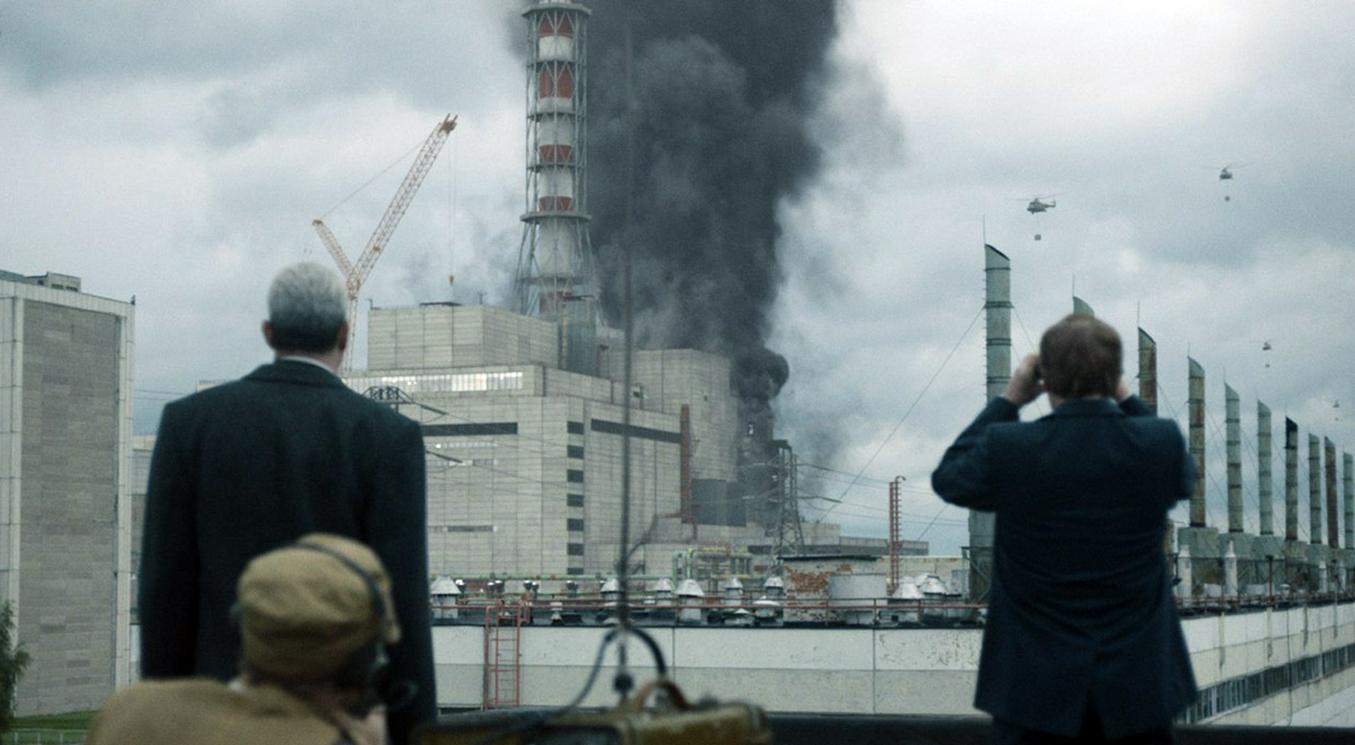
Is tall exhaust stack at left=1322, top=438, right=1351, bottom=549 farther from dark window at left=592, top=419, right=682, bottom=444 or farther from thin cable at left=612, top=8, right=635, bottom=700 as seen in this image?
thin cable at left=612, top=8, right=635, bottom=700

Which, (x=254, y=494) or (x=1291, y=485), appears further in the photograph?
(x=1291, y=485)

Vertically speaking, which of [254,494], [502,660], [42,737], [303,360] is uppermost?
[303,360]

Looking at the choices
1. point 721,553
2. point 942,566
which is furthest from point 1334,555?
point 721,553

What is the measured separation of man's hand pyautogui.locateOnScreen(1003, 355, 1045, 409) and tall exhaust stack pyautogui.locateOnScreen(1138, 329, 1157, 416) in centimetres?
6612

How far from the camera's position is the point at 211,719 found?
2.54 meters

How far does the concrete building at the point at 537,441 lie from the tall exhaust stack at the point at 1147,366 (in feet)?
160

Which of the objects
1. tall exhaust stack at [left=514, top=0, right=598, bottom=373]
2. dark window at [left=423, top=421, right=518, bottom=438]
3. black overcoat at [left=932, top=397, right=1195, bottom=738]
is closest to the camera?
black overcoat at [left=932, top=397, right=1195, bottom=738]

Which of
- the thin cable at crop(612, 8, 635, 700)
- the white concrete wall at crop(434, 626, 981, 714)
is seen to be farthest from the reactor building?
the thin cable at crop(612, 8, 635, 700)

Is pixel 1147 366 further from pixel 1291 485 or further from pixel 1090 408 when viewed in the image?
pixel 1090 408

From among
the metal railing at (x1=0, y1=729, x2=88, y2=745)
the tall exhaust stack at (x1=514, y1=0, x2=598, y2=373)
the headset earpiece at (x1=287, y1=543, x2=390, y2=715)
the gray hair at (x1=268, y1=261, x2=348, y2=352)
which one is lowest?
the metal railing at (x1=0, y1=729, x2=88, y2=745)

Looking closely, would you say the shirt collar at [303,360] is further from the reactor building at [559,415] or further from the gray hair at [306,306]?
the reactor building at [559,415]

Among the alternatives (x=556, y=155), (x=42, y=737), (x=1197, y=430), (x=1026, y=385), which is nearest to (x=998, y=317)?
(x=1197, y=430)

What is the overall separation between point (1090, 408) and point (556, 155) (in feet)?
435

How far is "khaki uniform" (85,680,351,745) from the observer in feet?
8.29
